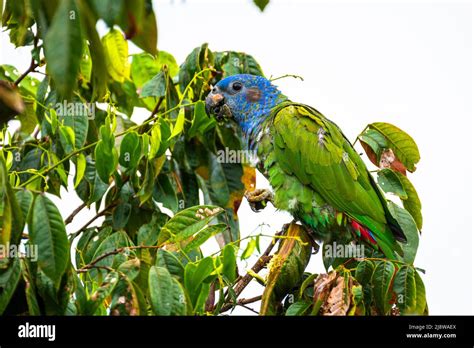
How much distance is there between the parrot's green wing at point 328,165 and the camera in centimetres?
308

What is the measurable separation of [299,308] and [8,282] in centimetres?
95

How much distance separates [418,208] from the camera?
287cm

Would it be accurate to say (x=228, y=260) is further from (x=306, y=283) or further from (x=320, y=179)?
(x=320, y=179)

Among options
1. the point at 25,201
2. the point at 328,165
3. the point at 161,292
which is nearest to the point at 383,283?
the point at 161,292

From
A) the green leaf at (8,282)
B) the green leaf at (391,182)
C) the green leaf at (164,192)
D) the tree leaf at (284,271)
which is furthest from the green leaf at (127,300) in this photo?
the green leaf at (391,182)

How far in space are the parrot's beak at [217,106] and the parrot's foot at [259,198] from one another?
→ 448 mm

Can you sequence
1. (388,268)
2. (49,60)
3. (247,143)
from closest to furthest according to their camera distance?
(49,60) < (388,268) < (247,143)

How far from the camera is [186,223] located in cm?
236
